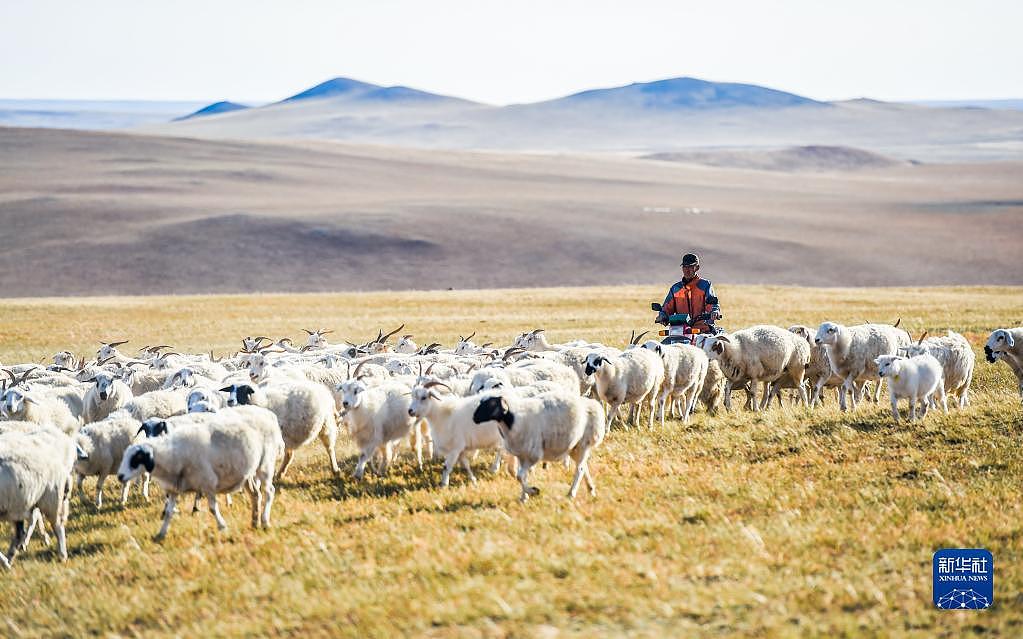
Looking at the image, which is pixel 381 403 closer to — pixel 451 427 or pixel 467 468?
pixel 451 427

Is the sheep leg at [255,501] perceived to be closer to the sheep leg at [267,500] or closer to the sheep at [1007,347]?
the sheep leg at [267,500]

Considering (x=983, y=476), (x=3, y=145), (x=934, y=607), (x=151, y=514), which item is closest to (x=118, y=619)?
(x=151, y=514)

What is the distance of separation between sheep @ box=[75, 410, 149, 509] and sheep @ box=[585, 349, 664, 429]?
21.5 feet

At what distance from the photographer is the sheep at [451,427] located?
13031 mm

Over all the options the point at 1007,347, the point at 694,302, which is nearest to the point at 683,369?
the point at 694,302

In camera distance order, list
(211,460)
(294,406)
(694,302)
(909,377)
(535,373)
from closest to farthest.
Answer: (211,460) → (294,406) → (909,377) → (535,373) → (694,302)

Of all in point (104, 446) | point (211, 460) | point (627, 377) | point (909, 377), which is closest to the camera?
point (211, 460)

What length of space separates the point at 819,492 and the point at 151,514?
7509 millimetres

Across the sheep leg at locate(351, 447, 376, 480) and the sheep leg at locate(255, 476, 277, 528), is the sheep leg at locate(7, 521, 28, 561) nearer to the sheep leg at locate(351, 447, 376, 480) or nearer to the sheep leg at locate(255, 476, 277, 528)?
the sheep leg at locate(255, 476, 277, 528)

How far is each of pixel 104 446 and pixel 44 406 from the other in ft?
10.3

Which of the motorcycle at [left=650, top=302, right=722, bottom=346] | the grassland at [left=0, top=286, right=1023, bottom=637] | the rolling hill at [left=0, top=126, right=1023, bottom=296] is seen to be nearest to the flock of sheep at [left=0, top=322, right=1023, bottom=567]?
the motorcycle at [left=650, top=302, right=722, bottom=346]

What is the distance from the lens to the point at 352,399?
13.9 m

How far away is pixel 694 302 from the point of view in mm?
18922

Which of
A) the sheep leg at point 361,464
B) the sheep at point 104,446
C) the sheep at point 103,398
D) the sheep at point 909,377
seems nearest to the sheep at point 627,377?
the sheep at point 909,377
